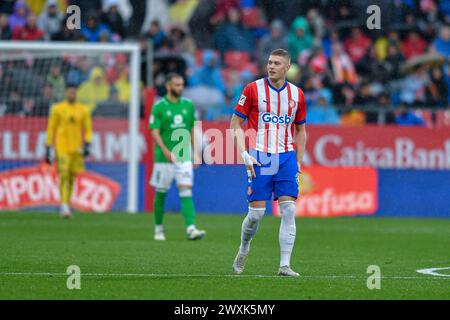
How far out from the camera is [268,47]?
968 inches

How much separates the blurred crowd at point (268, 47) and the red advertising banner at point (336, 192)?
1.57 meters

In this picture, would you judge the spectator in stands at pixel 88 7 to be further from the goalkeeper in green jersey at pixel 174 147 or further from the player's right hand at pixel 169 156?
the player's right hand at pixel 169 156

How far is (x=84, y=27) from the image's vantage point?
23969 mm

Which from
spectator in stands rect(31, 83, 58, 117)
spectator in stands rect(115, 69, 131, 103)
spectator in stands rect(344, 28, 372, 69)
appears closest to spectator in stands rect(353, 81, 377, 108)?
spectator in stands rect(344, 28, 372, 69)

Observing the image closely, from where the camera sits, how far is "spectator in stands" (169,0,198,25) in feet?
84.9

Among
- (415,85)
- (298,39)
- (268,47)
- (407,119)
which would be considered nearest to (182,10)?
(268,47)

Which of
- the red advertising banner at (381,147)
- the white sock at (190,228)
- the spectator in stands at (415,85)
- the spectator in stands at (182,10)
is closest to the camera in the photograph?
the white sock at (190,228)

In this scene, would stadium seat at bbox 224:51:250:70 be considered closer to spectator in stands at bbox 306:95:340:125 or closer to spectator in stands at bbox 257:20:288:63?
spectator in stands at bbox 257:20:288:63

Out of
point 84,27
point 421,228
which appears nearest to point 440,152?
point 421,228

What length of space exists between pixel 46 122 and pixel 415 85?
28.3 feet

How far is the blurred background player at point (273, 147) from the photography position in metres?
10.1

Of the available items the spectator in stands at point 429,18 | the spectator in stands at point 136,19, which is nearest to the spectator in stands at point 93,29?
the spectator in stands at point 136,19

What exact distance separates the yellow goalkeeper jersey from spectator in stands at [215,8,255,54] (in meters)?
6.21

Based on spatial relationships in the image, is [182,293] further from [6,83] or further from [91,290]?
[6,83]
